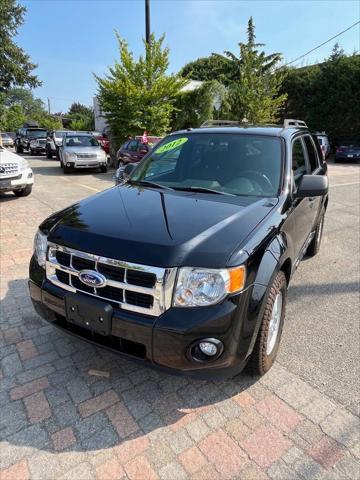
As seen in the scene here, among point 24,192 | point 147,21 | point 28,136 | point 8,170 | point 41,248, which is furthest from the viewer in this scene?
point 28,136

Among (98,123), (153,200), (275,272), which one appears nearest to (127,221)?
(153,200)

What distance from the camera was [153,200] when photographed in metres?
2.93

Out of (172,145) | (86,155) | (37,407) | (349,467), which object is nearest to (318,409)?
(349,467)

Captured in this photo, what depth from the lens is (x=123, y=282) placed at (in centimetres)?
216

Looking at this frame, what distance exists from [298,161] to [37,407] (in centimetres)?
320

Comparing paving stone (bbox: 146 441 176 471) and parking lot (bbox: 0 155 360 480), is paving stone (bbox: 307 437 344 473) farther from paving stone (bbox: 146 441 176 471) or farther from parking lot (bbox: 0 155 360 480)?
paving stone (bbox: 146 441 176 471)

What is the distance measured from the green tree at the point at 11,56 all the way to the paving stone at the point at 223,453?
3135 cm

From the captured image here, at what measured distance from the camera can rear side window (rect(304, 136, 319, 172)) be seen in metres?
4.40

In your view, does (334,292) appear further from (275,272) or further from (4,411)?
(4,411)

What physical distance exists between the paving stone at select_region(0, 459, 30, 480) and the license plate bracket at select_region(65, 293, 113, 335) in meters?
0.80

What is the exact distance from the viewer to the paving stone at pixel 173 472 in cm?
195

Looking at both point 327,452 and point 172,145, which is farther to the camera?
point 172,145

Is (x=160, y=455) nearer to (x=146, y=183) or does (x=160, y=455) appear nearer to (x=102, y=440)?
(x=102, y=440)

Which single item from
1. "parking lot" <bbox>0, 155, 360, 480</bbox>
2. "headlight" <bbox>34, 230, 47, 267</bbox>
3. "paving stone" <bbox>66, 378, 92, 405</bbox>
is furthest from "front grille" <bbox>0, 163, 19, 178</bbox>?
"paving stone" <bbox>66, 378, 92, 405</bbox>
